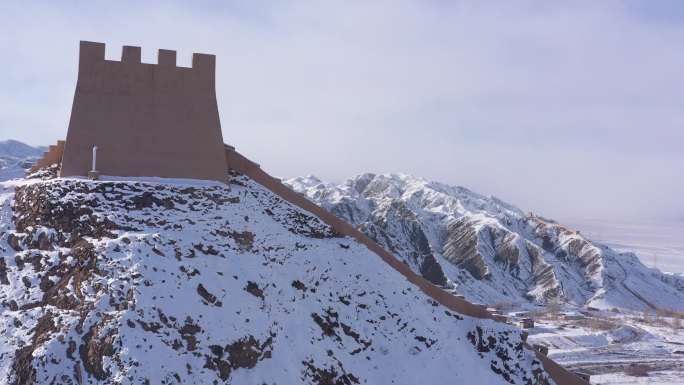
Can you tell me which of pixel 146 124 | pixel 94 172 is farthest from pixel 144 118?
pixel 94 172

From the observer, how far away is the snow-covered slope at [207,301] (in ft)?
67.9

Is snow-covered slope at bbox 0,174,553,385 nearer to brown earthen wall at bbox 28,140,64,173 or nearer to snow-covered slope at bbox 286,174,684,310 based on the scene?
brown earthen wall at bbox 28,140,64,173

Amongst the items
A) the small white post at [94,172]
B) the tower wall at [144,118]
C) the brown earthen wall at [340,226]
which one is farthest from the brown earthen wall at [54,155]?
the brown earthen wall at [340,226]

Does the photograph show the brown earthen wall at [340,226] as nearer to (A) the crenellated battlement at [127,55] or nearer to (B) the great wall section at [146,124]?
(B) the great wall section at [146,124]

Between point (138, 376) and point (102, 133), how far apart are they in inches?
523

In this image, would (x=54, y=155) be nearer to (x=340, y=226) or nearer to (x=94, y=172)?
(x=94, y=172)

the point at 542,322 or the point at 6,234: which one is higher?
the point at 6,234

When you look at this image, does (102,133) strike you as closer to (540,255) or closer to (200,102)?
(200,102)

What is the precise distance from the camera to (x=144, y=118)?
96.6 feet

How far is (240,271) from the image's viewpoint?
25.1 metres

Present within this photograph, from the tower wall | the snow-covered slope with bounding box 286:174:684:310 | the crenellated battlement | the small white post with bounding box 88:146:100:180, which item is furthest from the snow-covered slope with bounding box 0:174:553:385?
the snow-covered slope with bounding box 286:174:684:310

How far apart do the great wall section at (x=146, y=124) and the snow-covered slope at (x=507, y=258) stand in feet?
251

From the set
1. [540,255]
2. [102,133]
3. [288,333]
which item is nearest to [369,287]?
[288,333]

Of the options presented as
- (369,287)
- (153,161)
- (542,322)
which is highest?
(153,161)
